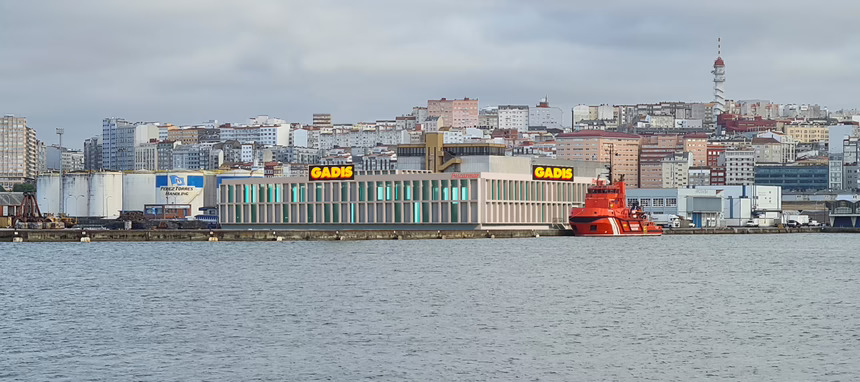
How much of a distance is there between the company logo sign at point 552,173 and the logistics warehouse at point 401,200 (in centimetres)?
13

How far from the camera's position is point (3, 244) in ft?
281

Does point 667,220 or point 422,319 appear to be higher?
point 422,319

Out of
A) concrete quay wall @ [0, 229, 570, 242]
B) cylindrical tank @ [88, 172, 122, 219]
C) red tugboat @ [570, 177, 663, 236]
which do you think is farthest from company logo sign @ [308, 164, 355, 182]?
cylindrical tank @ [88, 172, 122, 219]

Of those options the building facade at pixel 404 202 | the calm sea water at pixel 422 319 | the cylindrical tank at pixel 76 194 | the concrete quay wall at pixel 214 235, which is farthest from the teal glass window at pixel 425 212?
the cylindrical tank at pixel 76 194

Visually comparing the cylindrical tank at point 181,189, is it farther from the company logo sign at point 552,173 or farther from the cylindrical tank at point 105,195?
the company logo sign at point 552,173

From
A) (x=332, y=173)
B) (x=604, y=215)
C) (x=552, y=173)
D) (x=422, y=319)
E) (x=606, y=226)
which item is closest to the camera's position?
(x=422, y=319)

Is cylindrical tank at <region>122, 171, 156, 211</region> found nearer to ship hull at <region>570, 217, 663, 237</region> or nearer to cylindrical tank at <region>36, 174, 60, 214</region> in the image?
cylindrical tank at <region>36, 174, 60, 214</region>

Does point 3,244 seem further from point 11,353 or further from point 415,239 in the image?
point 11,353

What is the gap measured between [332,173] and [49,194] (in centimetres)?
6559

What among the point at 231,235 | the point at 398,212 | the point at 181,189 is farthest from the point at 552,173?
the point at 181,189

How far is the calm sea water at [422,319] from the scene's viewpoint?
29.3m

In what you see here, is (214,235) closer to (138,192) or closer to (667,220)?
(667,220)

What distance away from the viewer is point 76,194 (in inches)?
6476

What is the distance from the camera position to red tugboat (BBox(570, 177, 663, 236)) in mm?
104750
